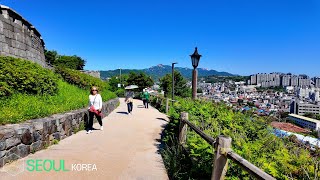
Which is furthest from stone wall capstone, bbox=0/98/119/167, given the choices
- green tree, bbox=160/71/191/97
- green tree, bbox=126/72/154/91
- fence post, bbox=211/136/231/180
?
green tree, bbox=126/72/154/91

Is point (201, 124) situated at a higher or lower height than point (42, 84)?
lower

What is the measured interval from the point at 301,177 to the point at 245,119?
3563 mm

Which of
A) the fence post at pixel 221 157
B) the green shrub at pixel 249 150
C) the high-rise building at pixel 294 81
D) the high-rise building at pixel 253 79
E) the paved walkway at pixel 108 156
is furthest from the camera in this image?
the high-rise building at pixel 253 79

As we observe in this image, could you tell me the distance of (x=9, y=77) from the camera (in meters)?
7.21

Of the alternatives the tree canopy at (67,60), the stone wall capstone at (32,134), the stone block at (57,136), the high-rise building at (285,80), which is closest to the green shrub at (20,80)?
the stone wall capstone at (32,134)

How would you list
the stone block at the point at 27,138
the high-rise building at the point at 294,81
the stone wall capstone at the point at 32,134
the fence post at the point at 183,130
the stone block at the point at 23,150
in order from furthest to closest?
the high-rise building at the point at 294,81, the fence post at the point at 183,130, the stone block at the point at 27,138, the stone block at the point at 23,150, the stone wall capstone at the point at 32,134

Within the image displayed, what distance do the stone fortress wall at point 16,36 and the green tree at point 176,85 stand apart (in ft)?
117

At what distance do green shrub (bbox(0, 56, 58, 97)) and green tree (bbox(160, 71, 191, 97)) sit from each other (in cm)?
3987

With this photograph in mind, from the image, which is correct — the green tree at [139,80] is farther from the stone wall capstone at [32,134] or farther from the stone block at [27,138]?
the stone block at [27,138]

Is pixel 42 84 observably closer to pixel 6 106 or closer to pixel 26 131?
pixel 6 106

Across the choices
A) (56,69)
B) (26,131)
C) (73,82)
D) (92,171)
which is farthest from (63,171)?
(56,69)

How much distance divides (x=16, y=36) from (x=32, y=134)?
330 inches

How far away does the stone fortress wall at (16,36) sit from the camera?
11.0m

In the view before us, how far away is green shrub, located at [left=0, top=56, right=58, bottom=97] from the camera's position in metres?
7.01
